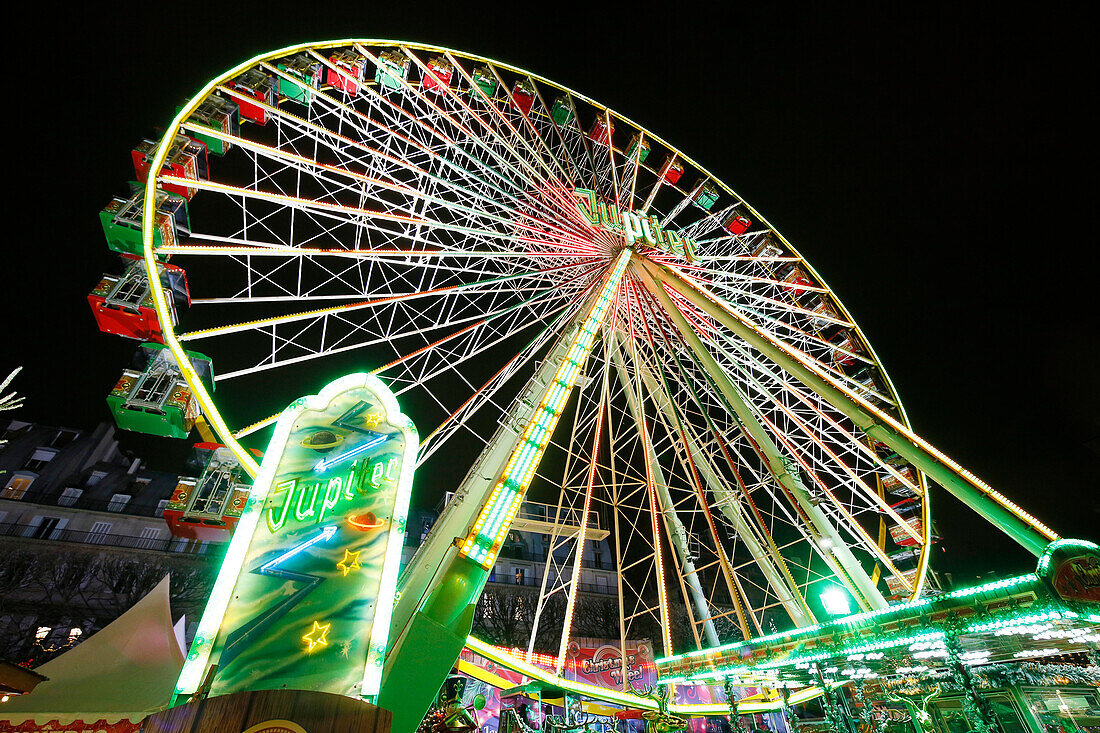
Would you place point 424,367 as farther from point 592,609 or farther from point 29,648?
point 592,609

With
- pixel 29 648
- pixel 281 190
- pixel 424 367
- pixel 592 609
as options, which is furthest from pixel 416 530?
pixel 281 190

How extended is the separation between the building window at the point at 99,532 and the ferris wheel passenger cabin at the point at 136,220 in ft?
83.5

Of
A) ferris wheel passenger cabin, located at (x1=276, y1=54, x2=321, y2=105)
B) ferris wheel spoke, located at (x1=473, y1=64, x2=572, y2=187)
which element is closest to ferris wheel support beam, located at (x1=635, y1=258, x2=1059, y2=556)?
ferris wheel spoke, located at (x1=473, y1=64, x2=572, y2=187)

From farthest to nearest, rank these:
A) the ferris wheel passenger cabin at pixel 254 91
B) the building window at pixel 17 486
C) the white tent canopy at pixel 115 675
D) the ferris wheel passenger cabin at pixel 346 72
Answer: the building window at pixel 17 486, the ferris wheel passenger cabin at pixel 346 72, the ferris wheel passenger cabin at pixel 254 91, the white tent canopy at pixel 115 675

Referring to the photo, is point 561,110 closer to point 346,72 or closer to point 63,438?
point 346,72

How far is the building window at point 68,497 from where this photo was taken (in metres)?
26.9

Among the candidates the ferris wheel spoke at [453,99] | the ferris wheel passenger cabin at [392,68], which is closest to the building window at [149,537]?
the ferris wheel passenger cabin at [392,68]

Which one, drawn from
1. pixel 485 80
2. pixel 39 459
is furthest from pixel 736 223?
pixel 39 459

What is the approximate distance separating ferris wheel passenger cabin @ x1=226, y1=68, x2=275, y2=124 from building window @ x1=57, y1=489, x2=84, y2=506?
2914 centimetres

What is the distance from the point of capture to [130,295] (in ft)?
26.0

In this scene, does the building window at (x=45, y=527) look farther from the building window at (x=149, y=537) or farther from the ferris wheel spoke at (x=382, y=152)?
the ferris wheel spoke at (x=382, y=152)

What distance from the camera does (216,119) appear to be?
369 inches

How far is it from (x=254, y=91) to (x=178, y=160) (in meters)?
2.38

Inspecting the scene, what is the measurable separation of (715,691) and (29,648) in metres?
30.8
